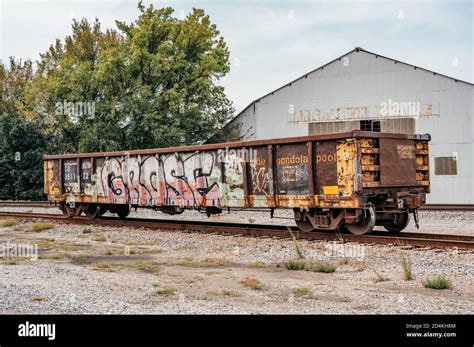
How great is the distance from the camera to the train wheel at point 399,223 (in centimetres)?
1472

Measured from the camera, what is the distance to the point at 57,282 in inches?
370

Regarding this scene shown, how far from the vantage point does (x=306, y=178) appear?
14.4m

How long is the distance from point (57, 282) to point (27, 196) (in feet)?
92.4

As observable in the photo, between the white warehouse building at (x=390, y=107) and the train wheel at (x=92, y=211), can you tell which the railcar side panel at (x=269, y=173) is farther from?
the white warehouse building at (x=390, y=107)

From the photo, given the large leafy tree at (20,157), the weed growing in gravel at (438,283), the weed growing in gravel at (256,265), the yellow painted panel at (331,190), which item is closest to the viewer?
the weed growing in gravel at (438,283)

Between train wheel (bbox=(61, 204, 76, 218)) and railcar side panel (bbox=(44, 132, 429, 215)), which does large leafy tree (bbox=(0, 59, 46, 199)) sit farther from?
railcar side panel (bbox=(44, 132, 429, 215))

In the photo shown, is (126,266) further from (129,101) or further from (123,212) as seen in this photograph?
(129,101)

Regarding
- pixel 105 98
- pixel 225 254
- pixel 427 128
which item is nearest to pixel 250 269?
pixel 225 254

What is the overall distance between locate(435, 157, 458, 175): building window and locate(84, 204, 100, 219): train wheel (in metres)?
16.6

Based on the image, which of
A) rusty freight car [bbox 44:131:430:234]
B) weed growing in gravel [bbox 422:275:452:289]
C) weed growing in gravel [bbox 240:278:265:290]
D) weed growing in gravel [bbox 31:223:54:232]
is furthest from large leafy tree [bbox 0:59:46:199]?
weed growing in gravel [bbox 422:275:452:289]

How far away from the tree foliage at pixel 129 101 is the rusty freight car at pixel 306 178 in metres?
13.0

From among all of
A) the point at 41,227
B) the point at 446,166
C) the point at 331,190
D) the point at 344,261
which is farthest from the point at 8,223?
the point at 446,166

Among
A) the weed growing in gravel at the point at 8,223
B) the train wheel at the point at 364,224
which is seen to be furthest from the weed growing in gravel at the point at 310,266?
the weed growing in gravel at the point at 8,223

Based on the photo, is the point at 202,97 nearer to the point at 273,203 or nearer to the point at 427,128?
the point at 427,128
